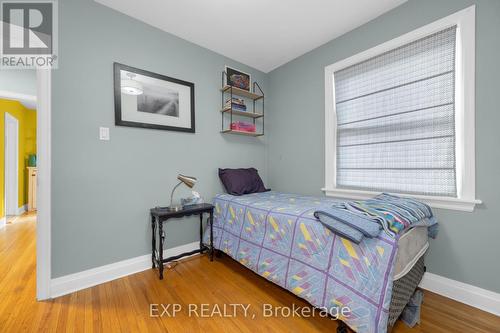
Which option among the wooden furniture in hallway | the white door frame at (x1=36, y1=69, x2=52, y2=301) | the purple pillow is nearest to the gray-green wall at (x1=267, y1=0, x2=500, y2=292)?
the purple pillow

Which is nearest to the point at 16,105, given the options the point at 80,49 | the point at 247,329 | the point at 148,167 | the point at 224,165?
the point at 80,49

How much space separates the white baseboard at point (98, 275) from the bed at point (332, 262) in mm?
977

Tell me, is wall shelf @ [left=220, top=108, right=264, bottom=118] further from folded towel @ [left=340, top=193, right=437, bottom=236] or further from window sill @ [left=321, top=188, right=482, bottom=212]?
folded towel @ [left=340, top=193, right=437, bottom=236]

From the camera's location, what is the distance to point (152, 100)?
2182mm

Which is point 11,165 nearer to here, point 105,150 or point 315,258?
point 105,150

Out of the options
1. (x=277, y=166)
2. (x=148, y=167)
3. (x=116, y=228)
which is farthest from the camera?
(x=277, y=166)

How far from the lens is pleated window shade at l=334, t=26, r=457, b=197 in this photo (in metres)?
1.70

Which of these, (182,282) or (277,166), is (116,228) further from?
(277,166)

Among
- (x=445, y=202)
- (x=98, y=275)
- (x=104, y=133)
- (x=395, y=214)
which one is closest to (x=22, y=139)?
(x=104, y=133)

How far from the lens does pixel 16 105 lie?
4.16 m

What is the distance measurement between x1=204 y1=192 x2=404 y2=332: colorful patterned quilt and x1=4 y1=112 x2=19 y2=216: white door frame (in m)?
4.55

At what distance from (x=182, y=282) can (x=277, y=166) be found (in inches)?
76.0

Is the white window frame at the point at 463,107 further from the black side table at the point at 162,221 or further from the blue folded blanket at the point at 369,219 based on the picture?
the black side table at the point at 162,221

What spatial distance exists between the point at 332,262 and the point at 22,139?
20.9 ft
